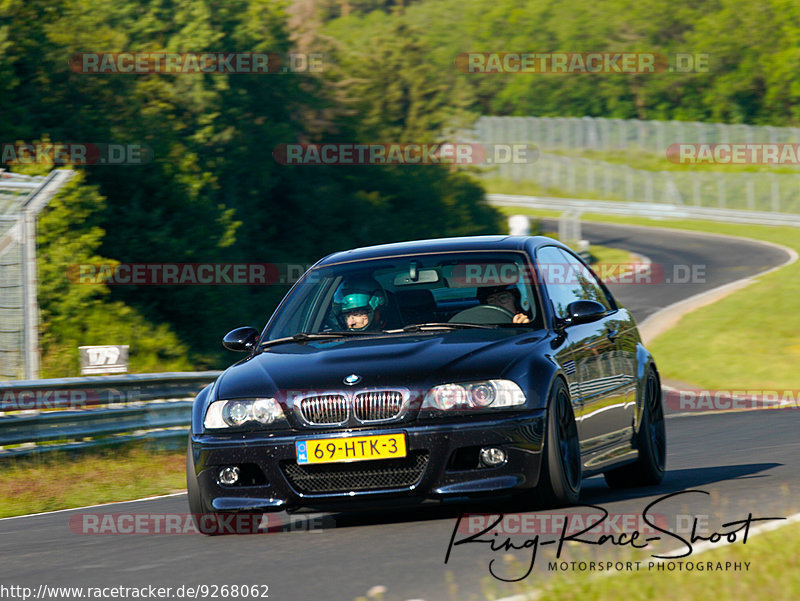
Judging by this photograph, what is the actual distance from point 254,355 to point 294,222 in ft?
112

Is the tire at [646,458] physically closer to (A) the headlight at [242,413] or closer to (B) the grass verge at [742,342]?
(A) the headlight at [242,413]

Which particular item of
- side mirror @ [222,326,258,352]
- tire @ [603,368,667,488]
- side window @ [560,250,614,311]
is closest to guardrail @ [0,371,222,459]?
side mirror @ [222,326,258,352]

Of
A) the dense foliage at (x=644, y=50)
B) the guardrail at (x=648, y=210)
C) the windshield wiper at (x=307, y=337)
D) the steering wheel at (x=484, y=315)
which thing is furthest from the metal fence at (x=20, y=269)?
the dense foliage at (x=644, y=50)

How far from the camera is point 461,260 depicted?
8398 mm

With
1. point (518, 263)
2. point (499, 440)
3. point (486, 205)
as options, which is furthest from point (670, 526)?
point (486, 205)

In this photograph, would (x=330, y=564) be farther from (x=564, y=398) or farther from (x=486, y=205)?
(x=486, y=205)

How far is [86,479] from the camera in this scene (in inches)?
497

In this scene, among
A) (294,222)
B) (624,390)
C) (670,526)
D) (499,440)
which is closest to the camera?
(670,526)

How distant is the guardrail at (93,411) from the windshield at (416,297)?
473 centimetres

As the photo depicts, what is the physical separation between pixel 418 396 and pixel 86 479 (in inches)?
254

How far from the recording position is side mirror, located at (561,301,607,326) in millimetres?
8016

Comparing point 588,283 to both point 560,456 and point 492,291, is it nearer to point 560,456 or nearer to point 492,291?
point 492,291

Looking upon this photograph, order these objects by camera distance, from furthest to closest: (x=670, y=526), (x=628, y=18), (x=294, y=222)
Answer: (x=628, y=18) < (x=294, y=222) < (x=670, y=526)

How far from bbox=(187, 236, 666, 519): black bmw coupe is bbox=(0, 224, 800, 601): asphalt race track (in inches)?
9.5
